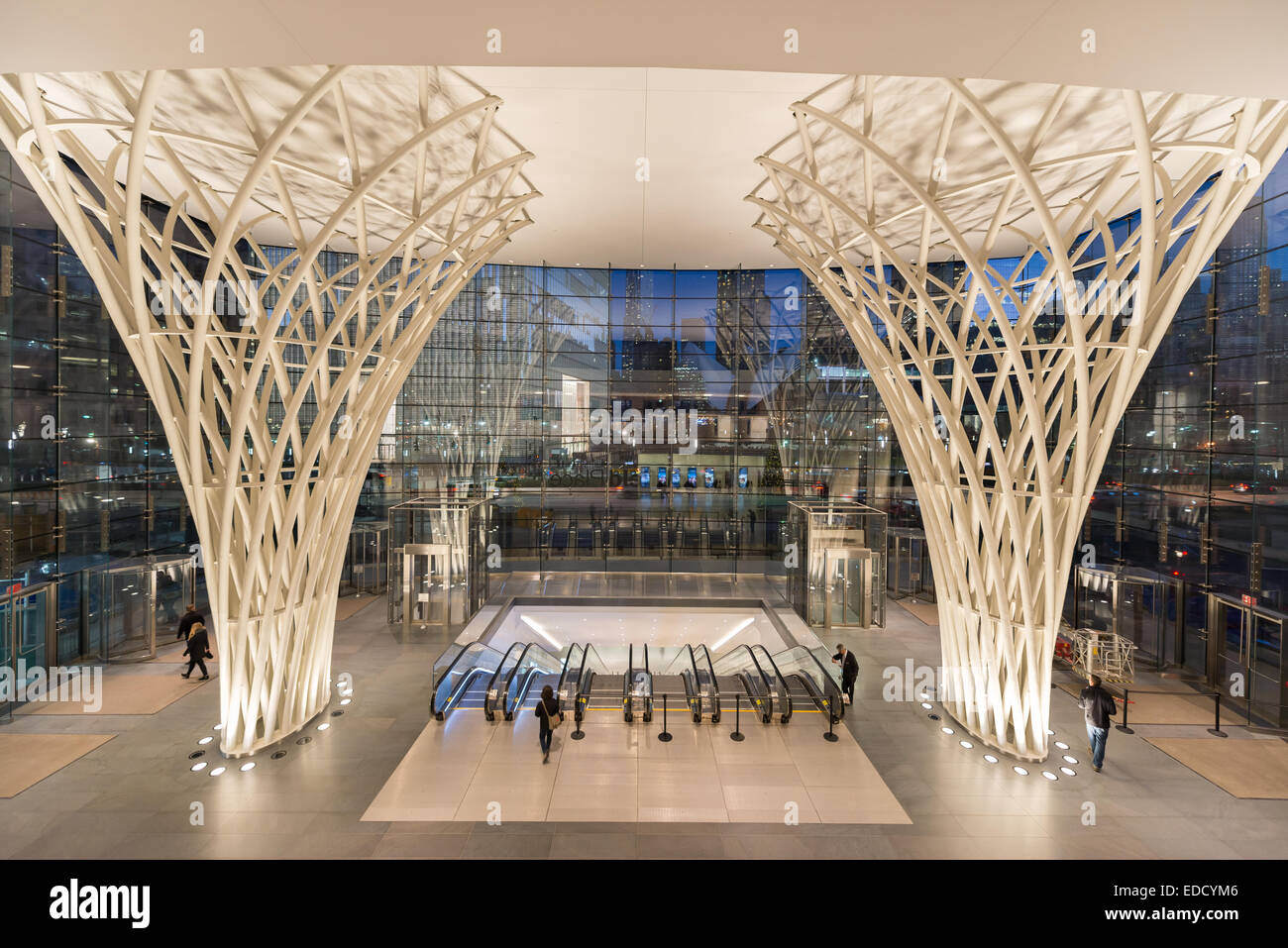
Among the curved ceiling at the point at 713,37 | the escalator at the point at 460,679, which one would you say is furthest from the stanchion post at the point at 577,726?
the curved ceiling at the point at 713,37

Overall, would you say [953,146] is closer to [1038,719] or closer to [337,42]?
[1038,719]

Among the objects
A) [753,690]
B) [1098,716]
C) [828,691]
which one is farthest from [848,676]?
[1098,716]

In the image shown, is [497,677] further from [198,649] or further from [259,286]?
[259,286]

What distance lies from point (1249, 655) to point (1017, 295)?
24.4ft

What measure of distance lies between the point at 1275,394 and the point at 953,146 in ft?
24.9

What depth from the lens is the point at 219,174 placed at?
10.4 m

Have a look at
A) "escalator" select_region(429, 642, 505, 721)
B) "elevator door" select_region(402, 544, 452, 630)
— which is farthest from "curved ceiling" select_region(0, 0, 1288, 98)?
"elevator door" select_region(402, 544, 452, 630)

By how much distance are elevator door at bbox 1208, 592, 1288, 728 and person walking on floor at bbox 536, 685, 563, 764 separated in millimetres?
10715

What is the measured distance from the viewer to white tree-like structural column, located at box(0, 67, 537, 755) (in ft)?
22.7

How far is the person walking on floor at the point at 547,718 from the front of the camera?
8.32 m

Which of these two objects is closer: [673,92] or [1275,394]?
[673,92]

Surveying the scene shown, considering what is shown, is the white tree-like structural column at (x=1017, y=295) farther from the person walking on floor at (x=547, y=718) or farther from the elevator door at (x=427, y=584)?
the elevator door at (x=427, y=584)

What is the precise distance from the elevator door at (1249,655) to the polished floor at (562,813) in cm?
205
